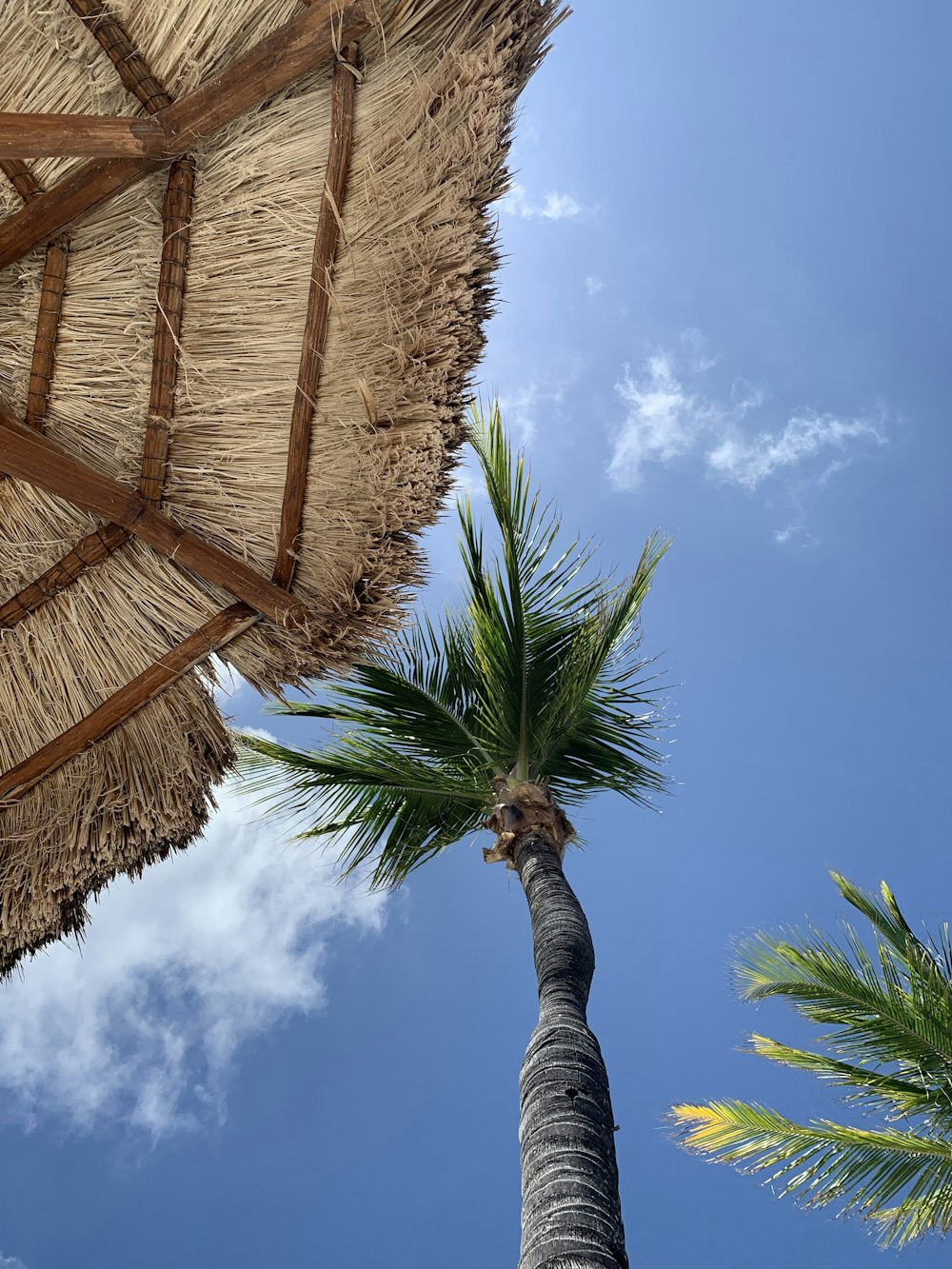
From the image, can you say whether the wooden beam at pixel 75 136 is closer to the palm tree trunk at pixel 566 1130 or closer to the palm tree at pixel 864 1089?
the palm tree trunk at pixel 566 1130

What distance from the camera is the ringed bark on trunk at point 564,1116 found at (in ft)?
8.04

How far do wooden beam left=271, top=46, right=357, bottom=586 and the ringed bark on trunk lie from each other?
172 centimetres

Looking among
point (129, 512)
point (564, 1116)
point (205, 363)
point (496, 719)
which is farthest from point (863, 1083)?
point (205, 363)

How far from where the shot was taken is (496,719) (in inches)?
200

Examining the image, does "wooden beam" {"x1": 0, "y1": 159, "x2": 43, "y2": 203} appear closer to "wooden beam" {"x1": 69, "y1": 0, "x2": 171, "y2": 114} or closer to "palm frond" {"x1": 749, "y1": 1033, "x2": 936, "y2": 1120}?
"wooden beam" {"x1": 69, "y1": 0, "x2": 171, "y2": 114}

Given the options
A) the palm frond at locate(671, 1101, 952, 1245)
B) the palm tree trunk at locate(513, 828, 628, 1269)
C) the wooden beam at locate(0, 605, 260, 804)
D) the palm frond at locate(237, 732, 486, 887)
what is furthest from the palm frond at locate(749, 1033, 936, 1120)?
the wooden beam at locate(0, 605, 260, 804)

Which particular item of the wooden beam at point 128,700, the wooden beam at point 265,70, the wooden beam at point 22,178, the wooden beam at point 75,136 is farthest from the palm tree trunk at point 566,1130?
the wooden beam at point 22,178

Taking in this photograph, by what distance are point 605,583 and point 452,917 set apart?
2113 cm

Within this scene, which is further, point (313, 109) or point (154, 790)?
point (154, 790)

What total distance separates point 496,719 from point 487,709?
0.29 feet

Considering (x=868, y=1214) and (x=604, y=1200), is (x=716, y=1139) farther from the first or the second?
(x=604, y=1200)

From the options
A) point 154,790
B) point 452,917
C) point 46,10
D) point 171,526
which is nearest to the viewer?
point 46,10

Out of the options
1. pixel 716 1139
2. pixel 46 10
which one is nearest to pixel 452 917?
pixel 716 1139

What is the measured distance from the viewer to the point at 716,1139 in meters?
5.74
